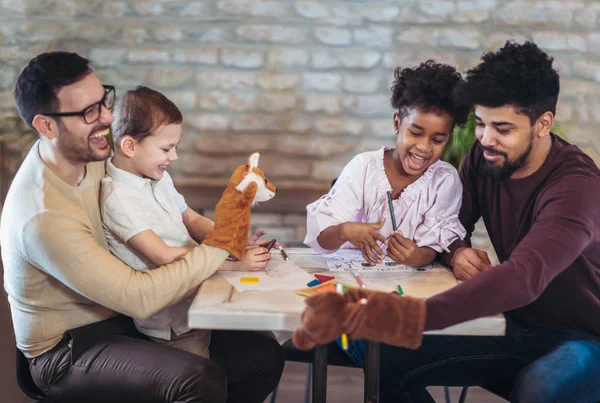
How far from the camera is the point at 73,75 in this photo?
5.57 feet

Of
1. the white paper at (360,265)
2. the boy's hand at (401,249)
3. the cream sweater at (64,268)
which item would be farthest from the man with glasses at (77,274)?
the boy's hand at (401,249)

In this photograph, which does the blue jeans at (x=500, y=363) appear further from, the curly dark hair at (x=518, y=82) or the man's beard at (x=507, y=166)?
the curly dark hair at (x=518, y=82)

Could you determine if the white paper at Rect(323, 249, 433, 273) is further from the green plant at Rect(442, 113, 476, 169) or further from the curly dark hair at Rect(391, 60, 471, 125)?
the green plant at Rect(442, 113, 476, 169)

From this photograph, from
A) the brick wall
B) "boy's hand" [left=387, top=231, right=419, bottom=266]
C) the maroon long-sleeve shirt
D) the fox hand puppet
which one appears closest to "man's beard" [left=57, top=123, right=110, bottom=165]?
the fox hand puppet

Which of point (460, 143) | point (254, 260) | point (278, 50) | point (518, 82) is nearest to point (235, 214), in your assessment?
point (254, 260)

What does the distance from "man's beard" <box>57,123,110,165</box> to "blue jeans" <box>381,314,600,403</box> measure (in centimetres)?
96

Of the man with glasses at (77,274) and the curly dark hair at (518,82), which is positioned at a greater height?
the curly dark hair at (518,82)

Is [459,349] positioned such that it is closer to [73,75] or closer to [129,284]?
[129,284]

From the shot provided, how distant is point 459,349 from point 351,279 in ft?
1.24

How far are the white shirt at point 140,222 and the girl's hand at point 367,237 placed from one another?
452 millimetres

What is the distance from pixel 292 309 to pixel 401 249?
469 mm

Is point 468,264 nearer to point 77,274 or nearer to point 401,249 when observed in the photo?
point 401,249

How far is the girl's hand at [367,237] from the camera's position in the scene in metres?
1.82

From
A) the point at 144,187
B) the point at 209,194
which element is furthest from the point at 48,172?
the point at 209,194
